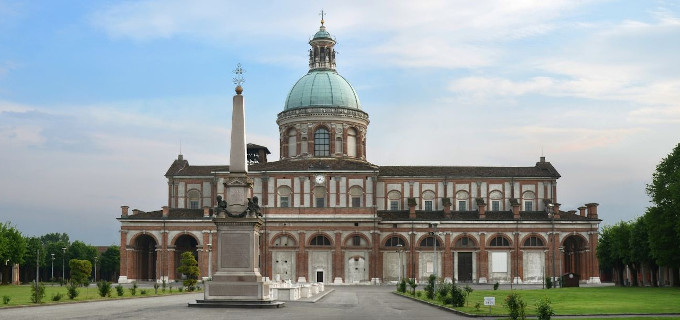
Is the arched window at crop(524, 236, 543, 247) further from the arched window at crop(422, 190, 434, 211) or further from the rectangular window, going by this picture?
the arched window at crop(422, 190, 434, 211)

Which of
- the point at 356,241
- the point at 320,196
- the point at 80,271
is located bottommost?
the point at 80,271

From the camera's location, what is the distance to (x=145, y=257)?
10875cm

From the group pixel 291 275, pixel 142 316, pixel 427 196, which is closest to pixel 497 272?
pixel 427 196

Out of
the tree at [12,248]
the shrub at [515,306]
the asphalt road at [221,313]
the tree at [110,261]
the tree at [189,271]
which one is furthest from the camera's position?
the tree at [110,261]

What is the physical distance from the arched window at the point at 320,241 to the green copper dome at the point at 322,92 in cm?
1787

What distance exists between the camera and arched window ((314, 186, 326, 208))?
102m

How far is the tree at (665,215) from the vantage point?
239 ft

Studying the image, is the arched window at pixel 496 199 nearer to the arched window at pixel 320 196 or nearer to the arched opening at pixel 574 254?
the arched opening at pixel 574 254

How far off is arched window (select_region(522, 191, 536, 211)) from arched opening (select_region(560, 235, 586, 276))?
5932 millimetres

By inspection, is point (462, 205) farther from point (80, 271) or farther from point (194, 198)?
point (80, 271)

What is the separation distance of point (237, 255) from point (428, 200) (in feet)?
220

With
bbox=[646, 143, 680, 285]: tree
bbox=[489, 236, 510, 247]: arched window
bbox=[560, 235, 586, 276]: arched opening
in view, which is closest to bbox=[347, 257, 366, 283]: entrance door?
bbox=[489, 236, 510, 247]: arched window

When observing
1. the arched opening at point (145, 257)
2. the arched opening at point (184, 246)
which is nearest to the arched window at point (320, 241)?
the arched opening at point (184, 246)

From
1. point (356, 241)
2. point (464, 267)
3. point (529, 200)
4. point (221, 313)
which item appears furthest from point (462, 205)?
point (221, 313)
